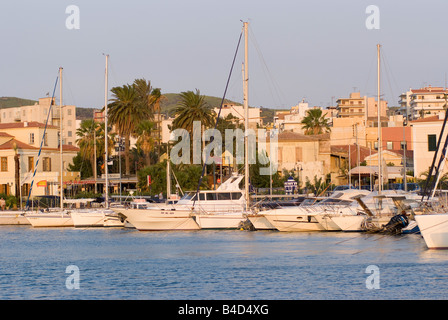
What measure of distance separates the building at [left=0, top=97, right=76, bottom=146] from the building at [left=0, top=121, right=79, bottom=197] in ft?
123

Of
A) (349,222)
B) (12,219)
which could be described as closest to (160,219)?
(349,222)

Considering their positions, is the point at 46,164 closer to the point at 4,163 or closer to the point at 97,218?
the point at 4,163

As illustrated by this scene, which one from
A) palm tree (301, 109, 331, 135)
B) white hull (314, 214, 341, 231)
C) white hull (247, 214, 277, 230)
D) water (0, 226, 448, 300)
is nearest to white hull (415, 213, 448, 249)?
water (0, 226, 448, 300)

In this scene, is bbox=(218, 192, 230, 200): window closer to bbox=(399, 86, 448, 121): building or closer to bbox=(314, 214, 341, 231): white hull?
bbox=(314, 214, 341, 231): white hull

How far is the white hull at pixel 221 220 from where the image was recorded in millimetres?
51594

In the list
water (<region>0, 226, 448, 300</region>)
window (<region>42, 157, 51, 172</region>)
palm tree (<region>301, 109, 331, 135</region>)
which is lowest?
water (<region>0, 226, 448, 300</region>)

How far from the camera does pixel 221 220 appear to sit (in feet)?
170

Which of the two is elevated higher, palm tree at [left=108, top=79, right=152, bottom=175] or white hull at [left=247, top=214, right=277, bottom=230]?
palm tree at [left=108, top=79, right=152, bottom=175]

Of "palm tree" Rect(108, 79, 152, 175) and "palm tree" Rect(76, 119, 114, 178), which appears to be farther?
"palm tree" Rect(76, 119, 114, 178)

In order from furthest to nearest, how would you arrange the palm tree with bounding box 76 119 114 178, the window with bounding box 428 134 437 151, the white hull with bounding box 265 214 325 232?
the palm tree with bounding box 76 119 114 178, the window with bounding box 428 134 437 151, the white hull with bounding box 265 214 325 232

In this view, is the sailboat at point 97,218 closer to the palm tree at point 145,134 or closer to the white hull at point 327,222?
the white hull at point 327,222

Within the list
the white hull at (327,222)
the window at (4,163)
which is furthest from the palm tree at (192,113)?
the white hull at (327,222)

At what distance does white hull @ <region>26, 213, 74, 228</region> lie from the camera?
62.0m
